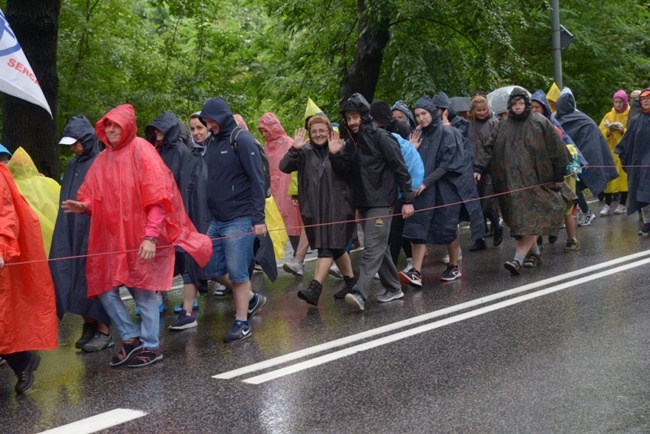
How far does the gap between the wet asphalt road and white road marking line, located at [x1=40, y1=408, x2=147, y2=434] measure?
0.04 metres

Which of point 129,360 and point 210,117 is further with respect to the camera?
point 210,117

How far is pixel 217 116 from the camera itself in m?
8.12

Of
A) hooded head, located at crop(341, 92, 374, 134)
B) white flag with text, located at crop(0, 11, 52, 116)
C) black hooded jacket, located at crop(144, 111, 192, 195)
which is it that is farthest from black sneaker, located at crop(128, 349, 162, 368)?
hooded head, located at crop(341, 92, 374, 134)

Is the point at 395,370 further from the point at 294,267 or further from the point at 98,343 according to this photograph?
the point at 294,267

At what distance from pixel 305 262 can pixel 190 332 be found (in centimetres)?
410

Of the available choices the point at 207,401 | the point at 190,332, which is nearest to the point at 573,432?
the point at 207,401

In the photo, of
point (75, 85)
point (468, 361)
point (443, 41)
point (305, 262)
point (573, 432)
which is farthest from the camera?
point (443, 41)

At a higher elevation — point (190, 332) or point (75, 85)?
point (75, 85)

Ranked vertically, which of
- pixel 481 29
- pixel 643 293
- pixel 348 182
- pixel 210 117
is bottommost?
pixel 643 293

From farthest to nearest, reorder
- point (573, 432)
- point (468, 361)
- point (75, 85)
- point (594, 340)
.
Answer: point (75, 85), point (594, 340), point (468, 361), point (573, 432)

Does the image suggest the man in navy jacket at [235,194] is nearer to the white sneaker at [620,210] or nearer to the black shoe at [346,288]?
the black shoe at [346,288]

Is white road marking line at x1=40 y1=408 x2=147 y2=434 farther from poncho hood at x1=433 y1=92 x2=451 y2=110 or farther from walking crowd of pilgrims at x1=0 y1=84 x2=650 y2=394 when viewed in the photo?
poncho hood at x1=433 y1=92 x2=451 y2=110

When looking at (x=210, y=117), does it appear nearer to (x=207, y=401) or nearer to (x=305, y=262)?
(x=207, y=401)

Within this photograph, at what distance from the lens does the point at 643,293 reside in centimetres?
901
